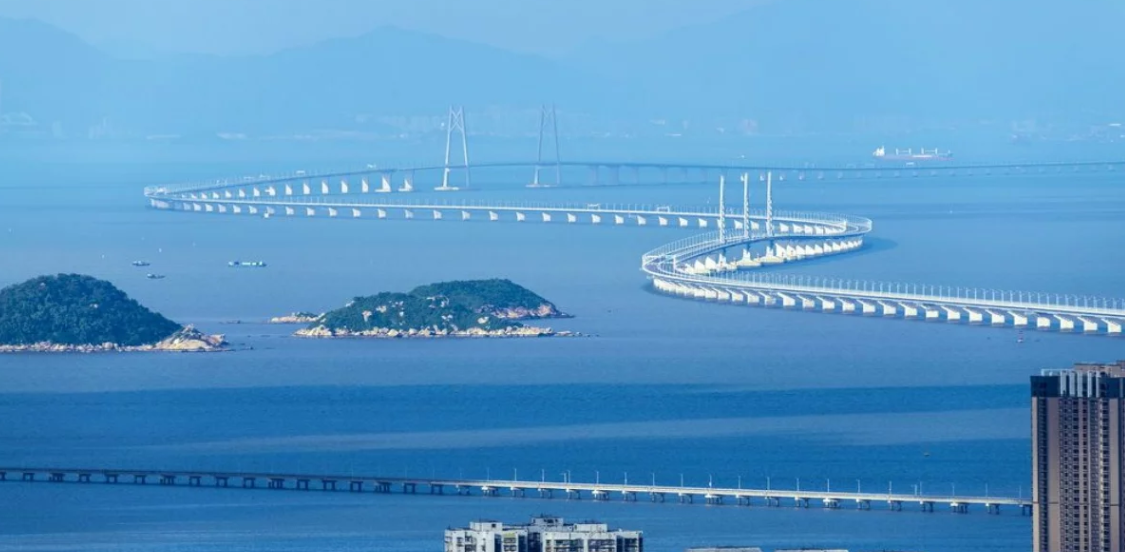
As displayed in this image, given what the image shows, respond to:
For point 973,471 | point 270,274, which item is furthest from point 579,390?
point 270,274

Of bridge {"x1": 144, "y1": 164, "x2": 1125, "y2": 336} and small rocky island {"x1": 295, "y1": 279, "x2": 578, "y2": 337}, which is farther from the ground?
bridge {"x1": 144, "y1": 164, "x2": 1125, "y2": 336}

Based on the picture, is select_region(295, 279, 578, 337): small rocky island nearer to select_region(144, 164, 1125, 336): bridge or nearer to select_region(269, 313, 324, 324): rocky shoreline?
select_region(269, 313, 324, 324): rocky shoreline

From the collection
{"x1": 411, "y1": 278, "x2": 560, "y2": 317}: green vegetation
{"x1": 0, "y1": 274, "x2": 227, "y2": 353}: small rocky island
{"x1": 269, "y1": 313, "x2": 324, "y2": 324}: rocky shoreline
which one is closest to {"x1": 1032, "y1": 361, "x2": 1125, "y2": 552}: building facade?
{"x1": 0, "y1": 274, "x2": 227, "y2": 353}: small rocky island

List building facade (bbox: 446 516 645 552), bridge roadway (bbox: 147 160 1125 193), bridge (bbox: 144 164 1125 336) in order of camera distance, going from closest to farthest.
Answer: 1. building facade (bbox: 446 516 645 552)
2. bridge (bbox: 144 164 1125 336)
3. bridge roadway (bbox: 147 160 1125 193)

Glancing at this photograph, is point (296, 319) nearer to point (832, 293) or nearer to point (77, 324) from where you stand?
point (77, 324)

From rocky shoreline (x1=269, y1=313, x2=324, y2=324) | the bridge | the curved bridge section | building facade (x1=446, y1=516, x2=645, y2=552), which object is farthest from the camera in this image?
rocky shoreline (x1=269, y1=313, x2=324, y2=324)

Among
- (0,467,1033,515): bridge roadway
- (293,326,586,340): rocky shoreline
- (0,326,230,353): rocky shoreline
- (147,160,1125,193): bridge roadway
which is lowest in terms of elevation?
(0,467,1033,515): bridge roadway

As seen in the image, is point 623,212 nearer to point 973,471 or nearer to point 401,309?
point 401,309
